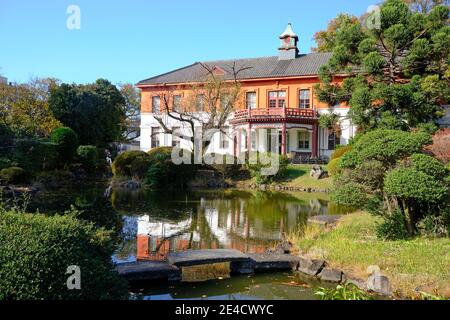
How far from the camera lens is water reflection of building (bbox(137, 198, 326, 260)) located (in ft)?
32.4

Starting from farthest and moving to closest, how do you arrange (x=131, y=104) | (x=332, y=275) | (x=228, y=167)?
(x=131, y=104) → (x=228, y=167) → (x=332, y=275)

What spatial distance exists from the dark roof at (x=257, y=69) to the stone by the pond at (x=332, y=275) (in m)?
25.0

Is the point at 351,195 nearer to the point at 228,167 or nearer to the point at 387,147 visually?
the point at 387,147

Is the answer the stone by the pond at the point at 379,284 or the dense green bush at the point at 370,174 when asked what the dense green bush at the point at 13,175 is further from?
the stone by the pond at the point at 379,284

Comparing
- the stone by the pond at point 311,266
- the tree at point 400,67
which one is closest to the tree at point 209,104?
the tree at point 400,67

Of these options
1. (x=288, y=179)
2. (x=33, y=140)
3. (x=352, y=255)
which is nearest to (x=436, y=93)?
(x=288, y=179)

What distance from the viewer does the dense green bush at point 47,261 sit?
3.67 metres

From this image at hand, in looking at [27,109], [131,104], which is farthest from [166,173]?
[131,104]

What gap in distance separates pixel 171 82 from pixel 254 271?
29177 mm

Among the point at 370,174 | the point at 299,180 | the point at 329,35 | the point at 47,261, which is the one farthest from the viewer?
the point at 329,35

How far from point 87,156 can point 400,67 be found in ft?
55.1

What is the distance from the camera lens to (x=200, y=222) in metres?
13.0

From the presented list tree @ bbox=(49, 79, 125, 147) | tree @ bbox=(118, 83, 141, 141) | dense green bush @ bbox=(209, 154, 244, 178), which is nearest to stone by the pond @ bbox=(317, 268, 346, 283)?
dense green bush @ bbox=(209, 154, 244, 178)
